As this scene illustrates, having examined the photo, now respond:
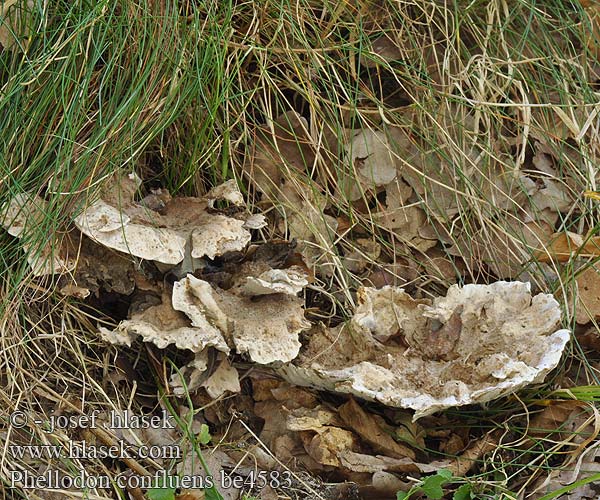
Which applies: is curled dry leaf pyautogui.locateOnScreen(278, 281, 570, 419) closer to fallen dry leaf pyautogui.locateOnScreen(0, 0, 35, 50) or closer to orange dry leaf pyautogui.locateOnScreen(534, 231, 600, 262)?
orange dry leaf pyautogui.locateOnScreen(534, 231, 600, 262)

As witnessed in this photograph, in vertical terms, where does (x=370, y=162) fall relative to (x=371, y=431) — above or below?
above

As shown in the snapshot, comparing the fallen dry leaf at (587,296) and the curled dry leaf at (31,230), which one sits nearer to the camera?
the curled dry leaf at (31,230)

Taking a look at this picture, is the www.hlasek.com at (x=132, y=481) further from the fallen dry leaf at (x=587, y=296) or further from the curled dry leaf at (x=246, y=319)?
the fallen dry leaf at (x=587, y=296)

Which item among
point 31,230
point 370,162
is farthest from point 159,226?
point 370,162

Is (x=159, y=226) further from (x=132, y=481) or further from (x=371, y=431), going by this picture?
(x=371, y=431)

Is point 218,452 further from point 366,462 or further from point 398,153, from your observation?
point 398,153

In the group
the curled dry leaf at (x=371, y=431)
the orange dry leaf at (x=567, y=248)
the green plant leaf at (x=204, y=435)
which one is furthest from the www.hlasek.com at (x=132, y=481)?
the orange dry leaf at (x=567, y=248)
